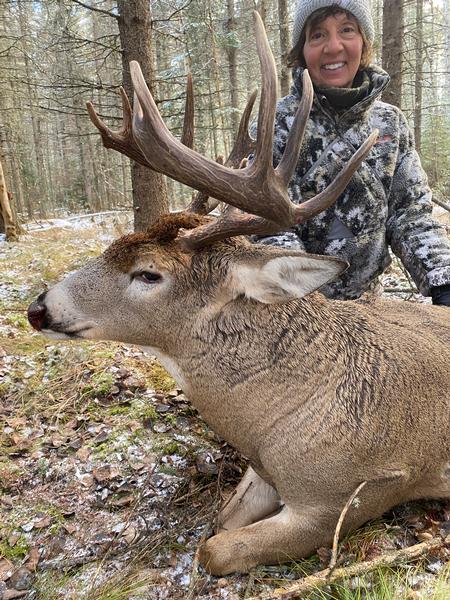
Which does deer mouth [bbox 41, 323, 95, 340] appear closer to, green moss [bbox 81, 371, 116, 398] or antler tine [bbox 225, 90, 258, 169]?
antler tine [bbox 225, 90, 258, 169]

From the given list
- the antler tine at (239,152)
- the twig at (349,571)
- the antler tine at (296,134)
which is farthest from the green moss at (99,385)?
the antler tine at (296,134)

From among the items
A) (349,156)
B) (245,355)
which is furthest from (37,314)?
(349,156)

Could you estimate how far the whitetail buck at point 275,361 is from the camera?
246 centimetres

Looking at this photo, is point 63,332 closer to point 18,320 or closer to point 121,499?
point 121,499

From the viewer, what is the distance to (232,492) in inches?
124

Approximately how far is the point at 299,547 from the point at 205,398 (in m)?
0.94

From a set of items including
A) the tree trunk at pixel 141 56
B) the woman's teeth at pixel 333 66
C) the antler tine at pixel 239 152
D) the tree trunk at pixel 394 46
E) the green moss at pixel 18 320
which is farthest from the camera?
the tree trunk at pixel 394 46

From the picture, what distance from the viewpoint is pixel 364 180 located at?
13.4 feet

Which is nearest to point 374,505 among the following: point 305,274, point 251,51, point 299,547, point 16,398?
point 299,547

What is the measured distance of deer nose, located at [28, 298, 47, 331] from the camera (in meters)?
2.61

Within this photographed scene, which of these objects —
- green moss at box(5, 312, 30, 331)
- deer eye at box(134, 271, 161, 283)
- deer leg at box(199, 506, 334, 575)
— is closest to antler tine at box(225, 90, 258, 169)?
deer eye at box(134, 271, 161, 283)

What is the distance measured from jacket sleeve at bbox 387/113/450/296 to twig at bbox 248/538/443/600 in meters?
1.93

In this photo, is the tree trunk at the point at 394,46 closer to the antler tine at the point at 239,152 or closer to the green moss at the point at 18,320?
the antler tine at the point at 239,152

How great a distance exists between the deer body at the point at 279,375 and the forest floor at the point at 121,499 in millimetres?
236
